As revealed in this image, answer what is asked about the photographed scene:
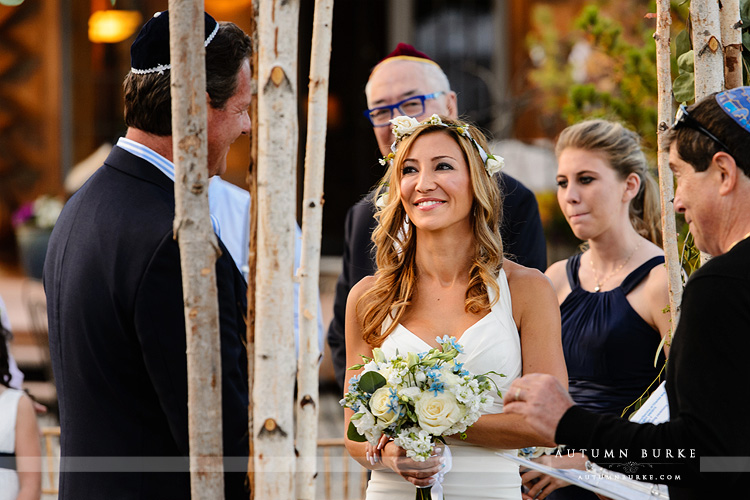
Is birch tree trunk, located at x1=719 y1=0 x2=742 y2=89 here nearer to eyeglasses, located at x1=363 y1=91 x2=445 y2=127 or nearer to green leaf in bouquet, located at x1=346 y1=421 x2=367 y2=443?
green leaf in bouquet, located at x1=346 y1=421 x2=367 y2=443

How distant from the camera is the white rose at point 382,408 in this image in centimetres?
220

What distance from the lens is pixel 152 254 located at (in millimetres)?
1822

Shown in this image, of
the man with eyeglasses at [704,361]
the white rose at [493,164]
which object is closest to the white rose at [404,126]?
the white rose at [493,164]

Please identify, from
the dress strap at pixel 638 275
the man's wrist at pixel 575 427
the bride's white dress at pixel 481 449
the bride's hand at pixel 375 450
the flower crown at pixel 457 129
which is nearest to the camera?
the man's wrist at pixel 575 427

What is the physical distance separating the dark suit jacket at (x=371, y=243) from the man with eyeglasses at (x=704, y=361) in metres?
1.34

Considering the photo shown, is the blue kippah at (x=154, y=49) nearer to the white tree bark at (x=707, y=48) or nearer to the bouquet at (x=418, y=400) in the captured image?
the bouquet at (x=418, y=400)

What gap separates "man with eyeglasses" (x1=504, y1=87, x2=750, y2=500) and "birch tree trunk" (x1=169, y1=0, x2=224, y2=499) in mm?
627

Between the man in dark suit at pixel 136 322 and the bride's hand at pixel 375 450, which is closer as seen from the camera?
the man in dark suit at pixel 136 322

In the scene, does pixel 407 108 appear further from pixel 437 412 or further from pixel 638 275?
pixel 437 412

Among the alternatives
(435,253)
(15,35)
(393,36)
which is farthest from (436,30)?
(435,253)

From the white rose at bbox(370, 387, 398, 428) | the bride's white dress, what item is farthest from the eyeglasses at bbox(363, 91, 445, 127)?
the white rose at bbox(370, 387, 398, 428)

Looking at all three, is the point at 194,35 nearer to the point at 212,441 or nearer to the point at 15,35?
the point at 212,441

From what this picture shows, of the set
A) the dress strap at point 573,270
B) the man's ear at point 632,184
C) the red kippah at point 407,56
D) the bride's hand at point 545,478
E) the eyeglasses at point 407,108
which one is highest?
the red kippah at point 407,56

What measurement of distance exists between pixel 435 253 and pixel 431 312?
204mm
